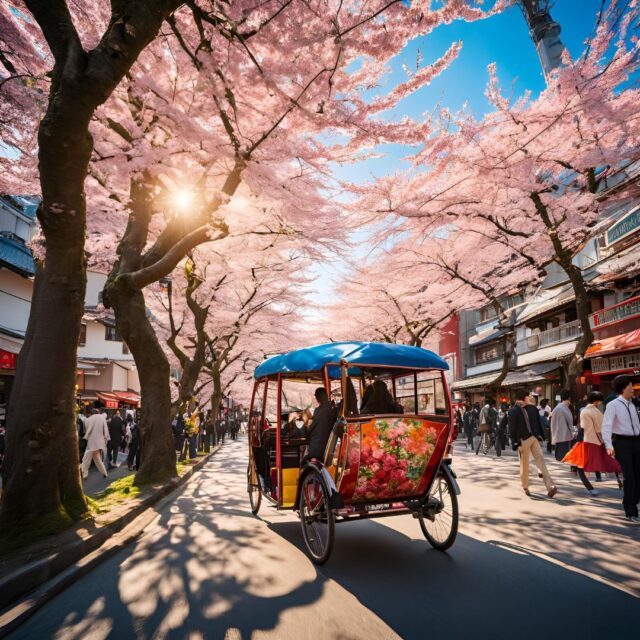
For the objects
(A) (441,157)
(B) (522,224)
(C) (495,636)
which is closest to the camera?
(C) (495,636)

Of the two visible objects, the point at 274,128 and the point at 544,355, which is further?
the point at 544,355

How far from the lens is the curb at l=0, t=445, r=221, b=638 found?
12.6ft

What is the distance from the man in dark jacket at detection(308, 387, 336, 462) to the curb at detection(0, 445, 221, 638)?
9.07ft

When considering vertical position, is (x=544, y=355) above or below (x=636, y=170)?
below

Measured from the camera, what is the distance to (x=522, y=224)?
16.5m

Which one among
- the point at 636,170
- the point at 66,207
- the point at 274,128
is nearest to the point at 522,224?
the point at 636,170

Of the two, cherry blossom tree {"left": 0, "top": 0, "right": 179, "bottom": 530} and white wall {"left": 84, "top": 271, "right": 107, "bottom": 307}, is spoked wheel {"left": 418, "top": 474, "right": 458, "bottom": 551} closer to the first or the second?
cherry blossom tree {"left": 0, "top": 0, "right": 179, "bottom": 530}

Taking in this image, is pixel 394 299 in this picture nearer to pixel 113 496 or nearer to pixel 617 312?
pixel 617 312

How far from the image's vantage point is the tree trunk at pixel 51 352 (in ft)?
18.5

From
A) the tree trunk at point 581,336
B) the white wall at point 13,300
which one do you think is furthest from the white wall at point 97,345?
the tree trunk at point 581,336

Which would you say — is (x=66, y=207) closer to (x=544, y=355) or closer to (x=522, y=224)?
(x=522, y=224)

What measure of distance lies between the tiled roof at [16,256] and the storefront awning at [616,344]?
2534cm

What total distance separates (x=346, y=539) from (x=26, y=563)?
12.4ft

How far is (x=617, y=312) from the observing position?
74.3 feet
